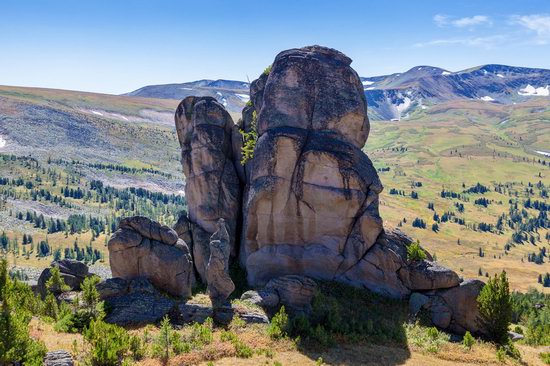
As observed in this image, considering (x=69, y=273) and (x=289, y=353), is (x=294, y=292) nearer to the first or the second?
(x=289, y=353)

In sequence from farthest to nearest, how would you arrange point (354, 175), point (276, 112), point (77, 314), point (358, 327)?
point (276, 112)
point (354, 175)
point (358, 327)
point (77, 314)

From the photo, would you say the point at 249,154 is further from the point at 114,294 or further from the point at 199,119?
the point at 114,294

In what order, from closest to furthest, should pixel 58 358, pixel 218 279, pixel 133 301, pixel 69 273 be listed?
1. pixel 58 358
2. pixel 133 301
3. pixel 218 279
4. pixel 69 273

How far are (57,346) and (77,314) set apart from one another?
23.0ft

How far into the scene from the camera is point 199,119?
2830 inches

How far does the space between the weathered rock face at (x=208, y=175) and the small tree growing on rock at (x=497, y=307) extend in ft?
104

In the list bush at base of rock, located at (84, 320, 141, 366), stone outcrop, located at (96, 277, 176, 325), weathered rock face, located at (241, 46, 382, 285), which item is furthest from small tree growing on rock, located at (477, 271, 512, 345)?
bush at base of rock, located at (84, 320, 141, 366)

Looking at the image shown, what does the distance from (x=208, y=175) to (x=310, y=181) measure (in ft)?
56.0

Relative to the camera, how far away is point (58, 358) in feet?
110

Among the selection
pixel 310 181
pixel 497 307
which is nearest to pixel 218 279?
pixel 310 181

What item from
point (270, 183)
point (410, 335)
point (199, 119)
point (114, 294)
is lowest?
point (410, 335)

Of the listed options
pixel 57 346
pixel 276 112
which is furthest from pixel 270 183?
pixel 57 346

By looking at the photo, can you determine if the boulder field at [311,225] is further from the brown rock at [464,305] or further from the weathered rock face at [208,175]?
the weathered rock face at [208,175]

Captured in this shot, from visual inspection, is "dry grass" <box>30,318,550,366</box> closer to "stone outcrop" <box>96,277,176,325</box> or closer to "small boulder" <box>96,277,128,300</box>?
"stone outcrop" <box>96,277,176,325</box>
